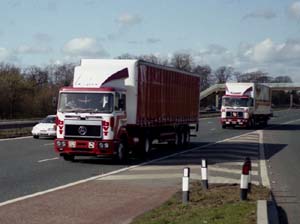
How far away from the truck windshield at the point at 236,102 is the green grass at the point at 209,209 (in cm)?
3755

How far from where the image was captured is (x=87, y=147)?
20000 mm

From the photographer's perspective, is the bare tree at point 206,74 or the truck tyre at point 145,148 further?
the bare tree at point 206,74

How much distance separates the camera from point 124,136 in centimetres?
2109

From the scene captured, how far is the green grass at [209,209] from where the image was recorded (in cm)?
980

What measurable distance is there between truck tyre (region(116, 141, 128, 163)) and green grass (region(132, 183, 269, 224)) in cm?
691

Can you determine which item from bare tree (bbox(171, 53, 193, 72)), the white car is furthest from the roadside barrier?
bare tree (bbox(171, 53, 193, 72))

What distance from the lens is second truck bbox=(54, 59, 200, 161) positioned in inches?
790

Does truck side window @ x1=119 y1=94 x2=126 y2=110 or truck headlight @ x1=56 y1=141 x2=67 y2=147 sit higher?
truck side window @ x1=119 y1=94 x2=126 y2=110

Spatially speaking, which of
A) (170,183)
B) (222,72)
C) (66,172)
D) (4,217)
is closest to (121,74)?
(66,172)

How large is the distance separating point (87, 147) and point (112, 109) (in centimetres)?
144

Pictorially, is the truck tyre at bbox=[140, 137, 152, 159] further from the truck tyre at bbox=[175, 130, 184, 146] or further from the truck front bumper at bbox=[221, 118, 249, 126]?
the truck front bumper at bbox=[221, 118, 249, 126]

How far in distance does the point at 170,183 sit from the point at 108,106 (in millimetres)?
5198

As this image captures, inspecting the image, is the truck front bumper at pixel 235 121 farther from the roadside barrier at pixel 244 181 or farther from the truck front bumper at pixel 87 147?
the roadside barrier at pixel 244 181

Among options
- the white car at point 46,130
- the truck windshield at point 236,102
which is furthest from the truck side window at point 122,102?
the truck windshield at point 236,102
